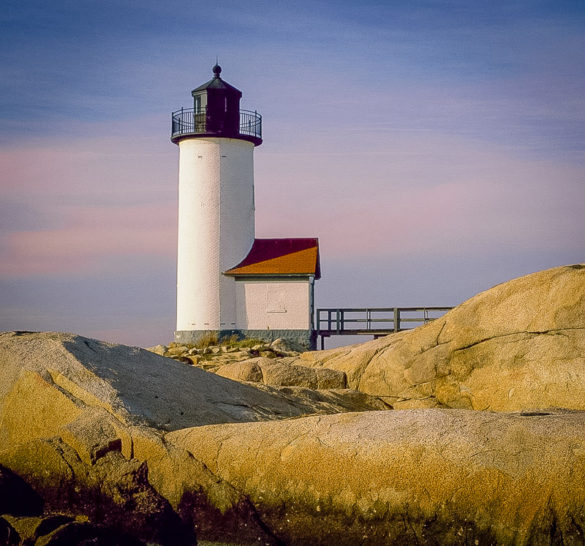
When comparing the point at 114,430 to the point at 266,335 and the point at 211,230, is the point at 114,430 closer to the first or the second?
the point at 266,335

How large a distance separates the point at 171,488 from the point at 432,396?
5586 millimetres

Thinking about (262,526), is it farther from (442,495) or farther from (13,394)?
(13,394)

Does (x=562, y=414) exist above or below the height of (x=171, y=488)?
above

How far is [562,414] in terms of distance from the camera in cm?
830

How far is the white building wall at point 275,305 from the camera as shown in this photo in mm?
30562

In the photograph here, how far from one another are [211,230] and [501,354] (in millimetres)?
20101

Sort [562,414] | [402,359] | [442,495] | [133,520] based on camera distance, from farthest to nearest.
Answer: [402,359]
[562,414]
[133,520]
[442,495]

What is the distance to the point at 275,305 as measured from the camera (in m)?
30.6

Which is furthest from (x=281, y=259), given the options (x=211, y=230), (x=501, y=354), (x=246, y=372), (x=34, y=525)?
(x=34, y=525)

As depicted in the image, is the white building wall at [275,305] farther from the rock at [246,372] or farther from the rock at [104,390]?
the rock at [104,390]

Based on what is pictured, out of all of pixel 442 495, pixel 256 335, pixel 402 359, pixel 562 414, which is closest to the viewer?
pixel 442 495

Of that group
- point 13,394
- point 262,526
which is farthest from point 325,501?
point 13,394

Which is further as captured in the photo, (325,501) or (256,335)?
(256,335)

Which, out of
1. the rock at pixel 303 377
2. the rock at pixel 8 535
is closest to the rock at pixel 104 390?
the rock at pixel 8 535
